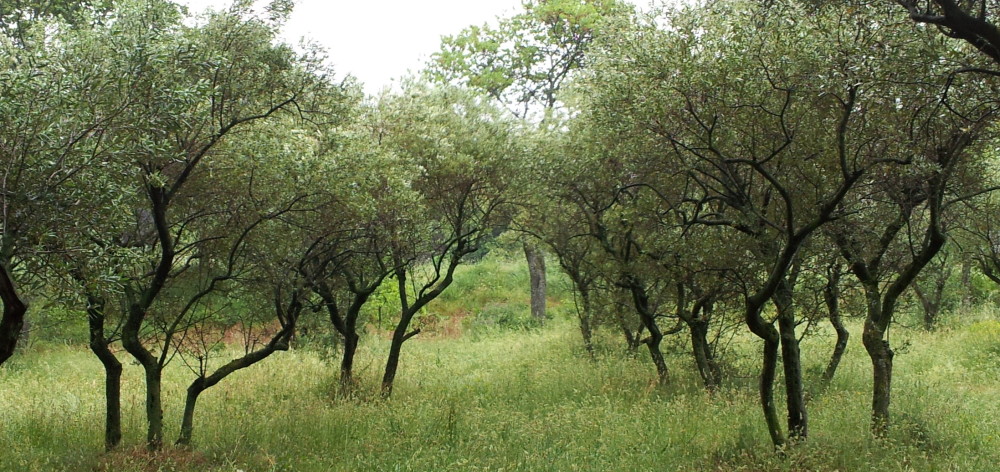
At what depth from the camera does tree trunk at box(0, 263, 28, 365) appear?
681 centimetres

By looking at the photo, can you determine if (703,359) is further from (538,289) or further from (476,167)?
(538,289)

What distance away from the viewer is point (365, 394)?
54.6 ft

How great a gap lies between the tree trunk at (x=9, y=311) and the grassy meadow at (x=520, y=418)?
11.8ft

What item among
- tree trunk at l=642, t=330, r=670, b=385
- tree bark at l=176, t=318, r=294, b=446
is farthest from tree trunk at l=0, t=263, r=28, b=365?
tree trunk at l=642, t=330, r=670, b=385

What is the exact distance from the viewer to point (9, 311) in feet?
23.6

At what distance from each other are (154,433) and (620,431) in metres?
7.91

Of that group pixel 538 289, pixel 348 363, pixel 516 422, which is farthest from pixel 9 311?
pixel 538 289

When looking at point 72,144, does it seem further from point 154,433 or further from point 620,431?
point 620,431

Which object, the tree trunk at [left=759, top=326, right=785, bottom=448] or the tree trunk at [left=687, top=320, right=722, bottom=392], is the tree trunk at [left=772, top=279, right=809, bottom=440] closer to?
the tree trunk at [left=759, top=326, right=785, bottom=448]

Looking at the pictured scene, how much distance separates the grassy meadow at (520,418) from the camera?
1089cm

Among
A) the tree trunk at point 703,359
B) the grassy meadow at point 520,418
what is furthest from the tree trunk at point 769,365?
the tree trunk at point 703,359

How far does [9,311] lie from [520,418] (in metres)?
9.44

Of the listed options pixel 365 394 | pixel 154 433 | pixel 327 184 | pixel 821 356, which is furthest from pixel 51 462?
pixel 821 356

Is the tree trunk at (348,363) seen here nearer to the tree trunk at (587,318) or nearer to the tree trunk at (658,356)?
the tree trunk at (587,318)
